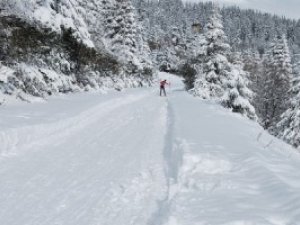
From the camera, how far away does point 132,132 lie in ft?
46.8

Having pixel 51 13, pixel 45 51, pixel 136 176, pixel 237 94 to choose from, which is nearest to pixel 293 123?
pixel 237 94

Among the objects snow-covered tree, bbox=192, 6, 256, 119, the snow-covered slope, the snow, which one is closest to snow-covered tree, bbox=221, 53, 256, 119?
snow-covered tree, bbox=192, 6, 256, 119

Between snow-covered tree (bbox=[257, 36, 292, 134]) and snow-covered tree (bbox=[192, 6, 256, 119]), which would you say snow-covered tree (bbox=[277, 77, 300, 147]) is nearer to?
snow-covered tree (bbox=[192, 6, 256, 119])

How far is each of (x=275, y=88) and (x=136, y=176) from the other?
38.2 metres

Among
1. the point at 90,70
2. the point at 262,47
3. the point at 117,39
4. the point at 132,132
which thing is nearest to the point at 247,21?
the point at 262,47

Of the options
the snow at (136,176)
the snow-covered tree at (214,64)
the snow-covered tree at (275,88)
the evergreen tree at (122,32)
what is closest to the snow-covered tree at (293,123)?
the snow at (136,176)

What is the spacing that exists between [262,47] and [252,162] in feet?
556

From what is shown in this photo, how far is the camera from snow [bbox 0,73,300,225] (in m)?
5.97

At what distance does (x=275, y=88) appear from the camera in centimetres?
4359

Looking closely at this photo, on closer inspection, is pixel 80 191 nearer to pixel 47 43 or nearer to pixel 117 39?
pixel 47 43

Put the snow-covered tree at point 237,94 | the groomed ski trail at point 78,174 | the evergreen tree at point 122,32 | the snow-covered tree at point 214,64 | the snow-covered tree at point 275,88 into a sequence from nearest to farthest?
the groomed ski trail at point 78,174
the snow-covered tree at point 237,94
the snow-covered tree at point 214,64
the evergreen tree at point 122,32
the snow-covered tree at point 275,88

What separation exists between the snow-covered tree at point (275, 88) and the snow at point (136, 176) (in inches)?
1201

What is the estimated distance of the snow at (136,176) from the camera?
Result: 5973 millimetres

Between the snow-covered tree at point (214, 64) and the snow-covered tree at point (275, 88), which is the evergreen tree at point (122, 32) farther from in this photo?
the snow-covered tree at point (275, 88)
